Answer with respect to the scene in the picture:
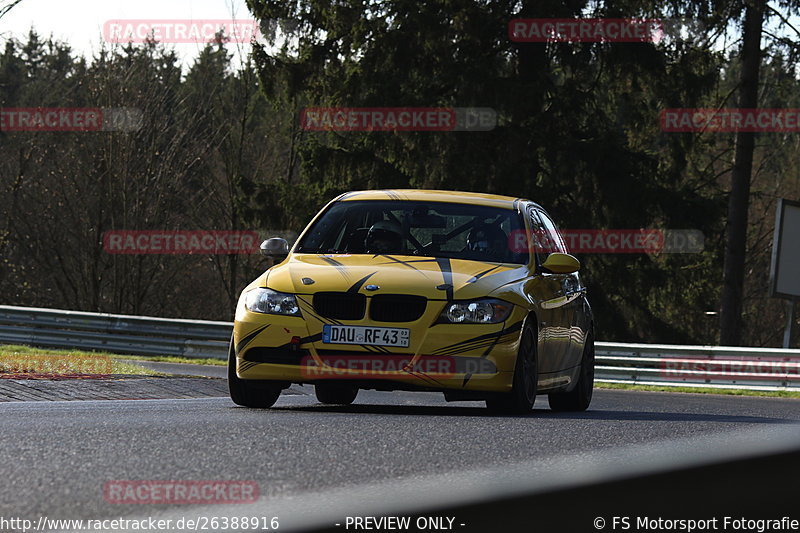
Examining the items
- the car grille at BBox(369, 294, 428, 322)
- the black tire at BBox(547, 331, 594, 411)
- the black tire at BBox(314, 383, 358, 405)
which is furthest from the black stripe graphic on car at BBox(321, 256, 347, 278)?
the black tire at BBox(547, 331, 594, 411)

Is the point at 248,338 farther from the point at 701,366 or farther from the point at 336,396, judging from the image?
the point at 701,366

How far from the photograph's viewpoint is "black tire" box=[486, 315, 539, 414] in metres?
8.95

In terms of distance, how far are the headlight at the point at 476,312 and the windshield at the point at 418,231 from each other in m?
0.88

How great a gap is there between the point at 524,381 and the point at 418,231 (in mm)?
1510

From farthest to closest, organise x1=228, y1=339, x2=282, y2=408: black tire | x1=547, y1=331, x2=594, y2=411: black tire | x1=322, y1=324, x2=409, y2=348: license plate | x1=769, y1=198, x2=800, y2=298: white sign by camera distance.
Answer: x1=769, y1=198, x2=800, y2=298: white sign < x1=547, y1=331, x2=594, y2=411: black tire < x1=228, y1=339, x2=282, y2=408: black tire < x1=322, y1=324, x2=409, y2=348: license plate

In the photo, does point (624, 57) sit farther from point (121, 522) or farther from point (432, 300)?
point (121, 522)

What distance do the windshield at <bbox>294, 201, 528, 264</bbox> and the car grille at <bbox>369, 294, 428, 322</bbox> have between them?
0.94m

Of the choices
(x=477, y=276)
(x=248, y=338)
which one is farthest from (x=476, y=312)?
(x=248, y=338)

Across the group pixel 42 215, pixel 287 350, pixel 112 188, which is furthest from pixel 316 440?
pixel 42 215

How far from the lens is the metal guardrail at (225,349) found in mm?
21500

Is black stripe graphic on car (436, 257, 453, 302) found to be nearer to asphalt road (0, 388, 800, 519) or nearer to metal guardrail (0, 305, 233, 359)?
asphalt road (0, 388, 800, 519)

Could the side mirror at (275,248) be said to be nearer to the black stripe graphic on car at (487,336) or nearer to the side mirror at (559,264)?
the black stripe graphic on car at (487,336)

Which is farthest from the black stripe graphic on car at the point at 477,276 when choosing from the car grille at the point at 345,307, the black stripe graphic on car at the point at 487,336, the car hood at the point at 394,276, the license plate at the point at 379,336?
the car grille at the point at 345,307

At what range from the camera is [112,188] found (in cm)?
3878
